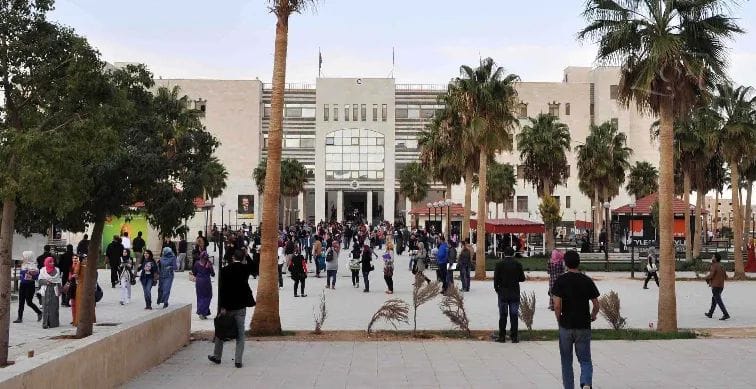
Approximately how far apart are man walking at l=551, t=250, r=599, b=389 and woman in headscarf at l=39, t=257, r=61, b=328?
11.4 meters

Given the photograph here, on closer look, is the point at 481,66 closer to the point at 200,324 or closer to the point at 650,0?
the point at 650,0

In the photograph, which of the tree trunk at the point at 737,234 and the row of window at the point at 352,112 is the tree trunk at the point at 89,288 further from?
the row of window at the point at 352,112

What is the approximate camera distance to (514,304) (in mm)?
13367

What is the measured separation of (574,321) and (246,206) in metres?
77.6

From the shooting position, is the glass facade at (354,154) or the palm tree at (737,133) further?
the glass facade at (354,154)

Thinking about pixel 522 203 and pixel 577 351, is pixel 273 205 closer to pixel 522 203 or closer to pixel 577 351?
pixel 577 351

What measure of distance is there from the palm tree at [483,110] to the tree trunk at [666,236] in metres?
14.7

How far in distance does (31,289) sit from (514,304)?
10.5m

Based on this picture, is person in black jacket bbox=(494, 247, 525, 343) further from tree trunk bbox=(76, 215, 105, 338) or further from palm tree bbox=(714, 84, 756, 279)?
palm tree bbox=(714, 84, 756, 279)

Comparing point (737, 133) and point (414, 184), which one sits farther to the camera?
point (414, 184)

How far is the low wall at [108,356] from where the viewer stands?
255 inches

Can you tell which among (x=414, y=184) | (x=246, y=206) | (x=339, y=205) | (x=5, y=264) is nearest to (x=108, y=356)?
(x=5, y=264)

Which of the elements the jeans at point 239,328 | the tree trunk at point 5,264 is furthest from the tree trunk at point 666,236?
the tree trunk at point 5,264

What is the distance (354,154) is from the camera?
9075cm
